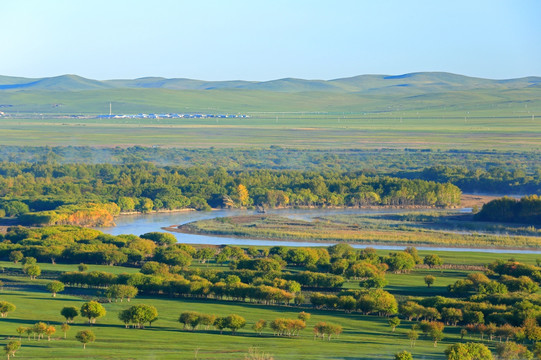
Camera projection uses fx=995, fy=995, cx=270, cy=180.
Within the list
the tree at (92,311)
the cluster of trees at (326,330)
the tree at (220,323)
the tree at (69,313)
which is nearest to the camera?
the cluster of trees at (326,330)

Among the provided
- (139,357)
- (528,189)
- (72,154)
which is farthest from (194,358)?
(72,154)

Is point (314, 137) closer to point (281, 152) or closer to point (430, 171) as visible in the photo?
point (281, 152)

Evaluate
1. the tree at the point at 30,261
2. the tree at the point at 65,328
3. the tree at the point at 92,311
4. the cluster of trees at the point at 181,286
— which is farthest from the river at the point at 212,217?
the tree at the point at 65,328

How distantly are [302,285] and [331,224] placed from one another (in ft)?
92.2

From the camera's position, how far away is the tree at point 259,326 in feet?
143

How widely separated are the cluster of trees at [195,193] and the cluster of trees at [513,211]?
36.9 feet

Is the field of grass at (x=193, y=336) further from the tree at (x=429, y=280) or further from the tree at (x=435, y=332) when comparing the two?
the tree at (x=429, y=280)

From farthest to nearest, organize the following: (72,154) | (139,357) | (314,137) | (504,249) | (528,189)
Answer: (314,137) → (72,154) → (528,189) → (504,249) → (139,357)

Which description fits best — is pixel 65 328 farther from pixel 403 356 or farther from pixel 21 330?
pixel 403 356

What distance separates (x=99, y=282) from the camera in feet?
181

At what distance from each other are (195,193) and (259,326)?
58099 millimetres

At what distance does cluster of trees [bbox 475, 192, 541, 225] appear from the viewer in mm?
83250

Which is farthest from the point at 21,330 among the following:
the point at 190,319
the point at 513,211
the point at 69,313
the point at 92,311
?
the point at 513,211

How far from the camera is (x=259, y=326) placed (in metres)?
43.6
